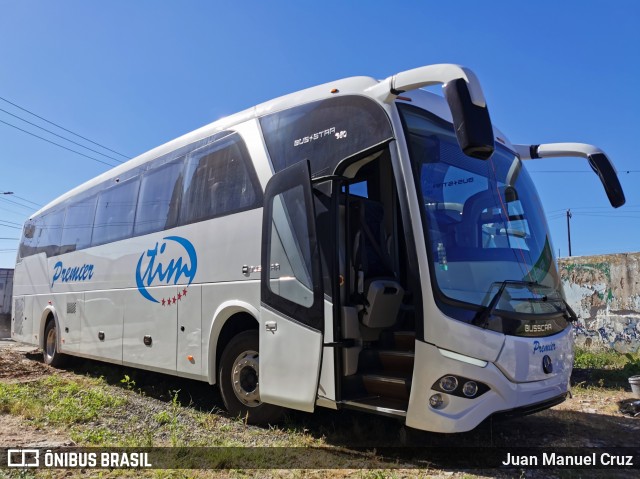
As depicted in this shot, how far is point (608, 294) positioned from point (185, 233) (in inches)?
388

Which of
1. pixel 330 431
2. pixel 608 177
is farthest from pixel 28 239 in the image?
pixel 608 177

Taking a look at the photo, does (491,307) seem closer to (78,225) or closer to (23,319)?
(78,225)

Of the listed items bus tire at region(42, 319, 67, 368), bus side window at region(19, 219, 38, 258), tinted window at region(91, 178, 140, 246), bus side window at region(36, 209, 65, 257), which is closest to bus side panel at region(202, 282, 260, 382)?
tinted window at region(91, 178, 140, 246)

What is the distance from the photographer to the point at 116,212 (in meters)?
8.74

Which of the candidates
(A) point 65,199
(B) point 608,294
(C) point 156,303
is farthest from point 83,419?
(B) point 608,294

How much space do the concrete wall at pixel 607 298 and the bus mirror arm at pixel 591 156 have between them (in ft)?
22.5

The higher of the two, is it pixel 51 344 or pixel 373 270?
pixel 373 270

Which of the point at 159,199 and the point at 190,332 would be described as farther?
the point at 159,199

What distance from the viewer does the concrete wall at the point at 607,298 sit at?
1111cm

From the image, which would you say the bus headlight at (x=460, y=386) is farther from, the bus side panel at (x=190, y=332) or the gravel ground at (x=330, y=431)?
the bus side panel at (x=190, y=332)

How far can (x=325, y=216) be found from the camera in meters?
4.84

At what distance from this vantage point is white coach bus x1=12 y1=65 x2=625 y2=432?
13.4 feet

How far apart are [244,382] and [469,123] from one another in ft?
12.6

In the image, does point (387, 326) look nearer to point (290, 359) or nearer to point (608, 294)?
point (290, 359)
